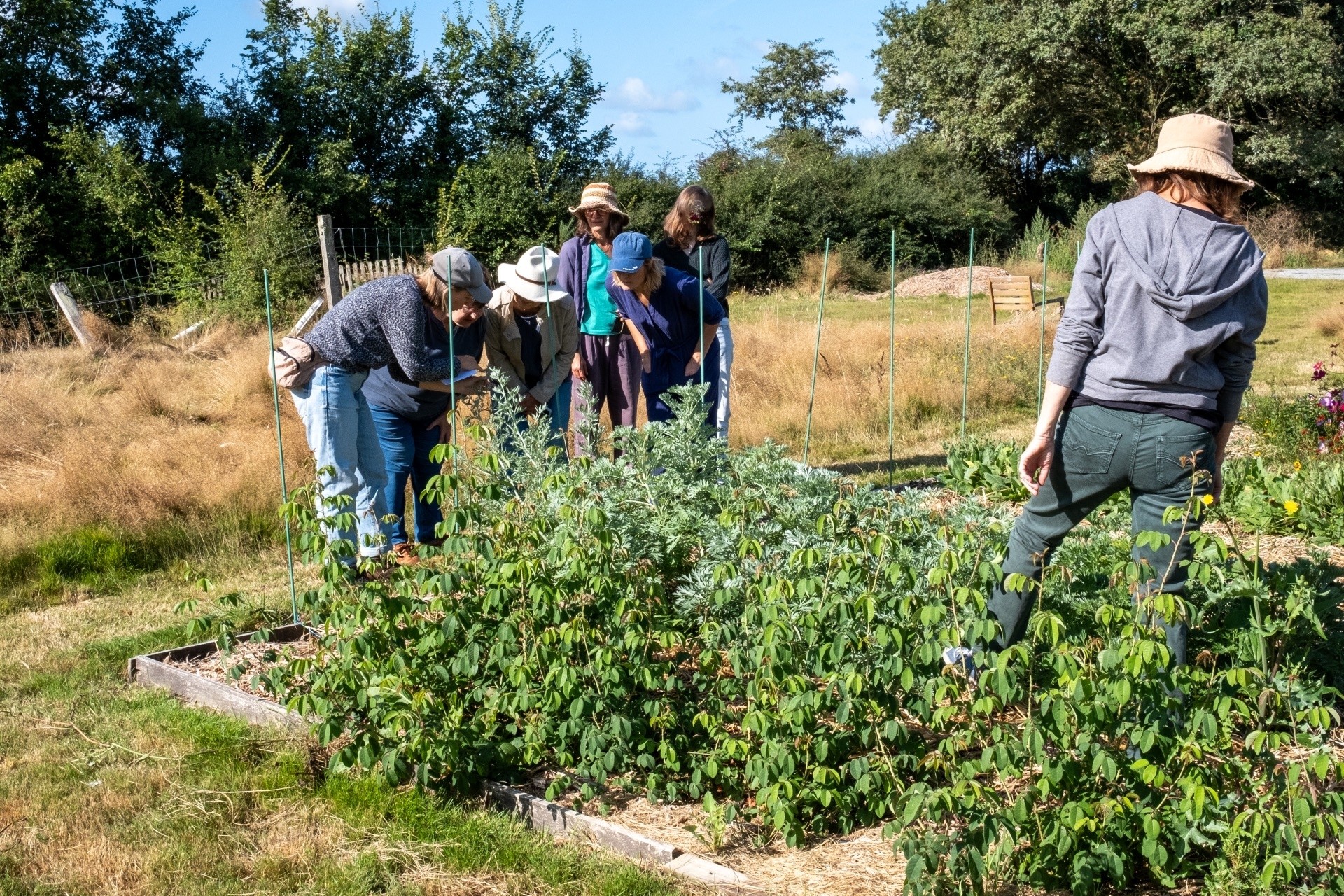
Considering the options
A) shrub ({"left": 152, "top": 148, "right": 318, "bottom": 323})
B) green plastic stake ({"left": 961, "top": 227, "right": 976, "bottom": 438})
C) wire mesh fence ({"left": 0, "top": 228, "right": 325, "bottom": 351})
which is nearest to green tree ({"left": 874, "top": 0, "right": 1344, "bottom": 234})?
shrub ({"left": 152, "top": 148, "right": 318, "bottom": 323})

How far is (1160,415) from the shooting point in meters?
2.89

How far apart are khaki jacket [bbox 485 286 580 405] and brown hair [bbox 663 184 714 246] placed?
3.15ft

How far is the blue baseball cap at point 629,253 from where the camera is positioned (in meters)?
5.12

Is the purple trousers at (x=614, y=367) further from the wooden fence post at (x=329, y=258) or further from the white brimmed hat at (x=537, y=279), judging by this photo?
the wooden fence post at (x=329, y=258)

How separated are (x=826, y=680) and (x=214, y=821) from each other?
5.64ft

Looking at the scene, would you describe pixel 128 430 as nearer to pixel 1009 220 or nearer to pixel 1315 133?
pixel 1009 220

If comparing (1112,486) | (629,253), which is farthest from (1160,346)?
(629,253)

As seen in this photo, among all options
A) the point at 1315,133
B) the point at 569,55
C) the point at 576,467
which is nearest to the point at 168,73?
the point at 569,55

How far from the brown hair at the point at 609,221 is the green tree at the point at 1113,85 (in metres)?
25.0

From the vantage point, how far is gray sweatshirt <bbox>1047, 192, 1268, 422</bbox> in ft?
9.33

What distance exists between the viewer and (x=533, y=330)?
17.6ft

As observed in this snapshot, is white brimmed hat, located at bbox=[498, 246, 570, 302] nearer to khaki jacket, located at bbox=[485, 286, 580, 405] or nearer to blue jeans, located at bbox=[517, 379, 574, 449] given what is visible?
khaki jacket, located at bbox=[485, 286, 580, 405]

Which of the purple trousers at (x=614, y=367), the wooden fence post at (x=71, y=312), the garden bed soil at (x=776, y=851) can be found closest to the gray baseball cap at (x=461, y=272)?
the purple trousers at (x=614, y=367)

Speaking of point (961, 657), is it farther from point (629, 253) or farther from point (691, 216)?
point (691, 216)
